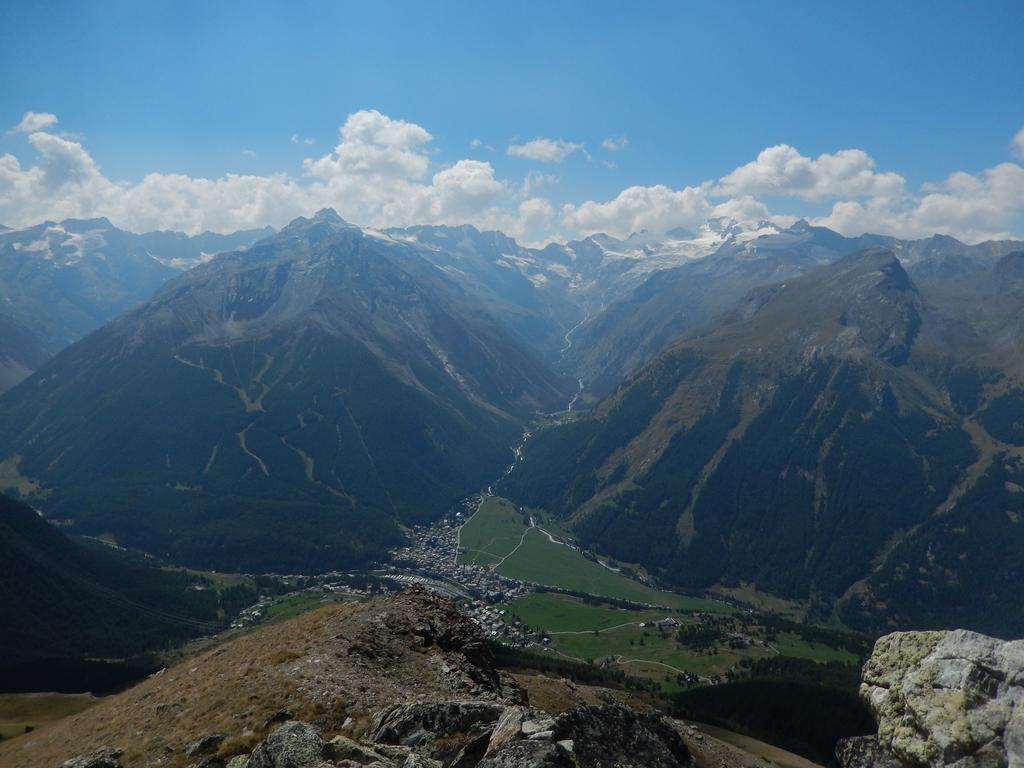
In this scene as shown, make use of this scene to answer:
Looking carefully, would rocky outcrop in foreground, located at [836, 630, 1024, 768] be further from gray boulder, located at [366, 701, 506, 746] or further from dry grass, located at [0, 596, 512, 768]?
dry grass, located at [0, 596, 512, 768]

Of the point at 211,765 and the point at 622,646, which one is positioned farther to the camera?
the point at 622,646

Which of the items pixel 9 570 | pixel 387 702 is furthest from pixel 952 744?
pixel 9 570

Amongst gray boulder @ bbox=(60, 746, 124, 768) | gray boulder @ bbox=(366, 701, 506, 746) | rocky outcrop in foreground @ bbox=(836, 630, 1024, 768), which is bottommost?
gray boulder @ bbox=(60, 746, 124, 768)

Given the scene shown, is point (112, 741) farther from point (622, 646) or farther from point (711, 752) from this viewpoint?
point (622, 646)

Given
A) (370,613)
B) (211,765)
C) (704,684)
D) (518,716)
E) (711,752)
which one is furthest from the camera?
(704,684)

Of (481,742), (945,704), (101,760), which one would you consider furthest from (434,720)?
(101,760)

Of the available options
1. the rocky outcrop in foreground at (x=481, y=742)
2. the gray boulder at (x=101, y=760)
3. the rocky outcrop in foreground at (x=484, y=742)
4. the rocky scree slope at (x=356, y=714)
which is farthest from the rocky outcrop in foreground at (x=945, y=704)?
the gray boulder at (x=101, y=760)

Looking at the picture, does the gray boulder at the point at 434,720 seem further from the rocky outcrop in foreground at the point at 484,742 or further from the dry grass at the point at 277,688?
the dry grass at the point at 277,688

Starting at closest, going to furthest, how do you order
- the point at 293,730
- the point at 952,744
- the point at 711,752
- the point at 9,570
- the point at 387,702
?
1. the point at 952,744
2. the point at 293,730
3. the point at 387,702
4. the point at 711,752
5. the point at 9,570

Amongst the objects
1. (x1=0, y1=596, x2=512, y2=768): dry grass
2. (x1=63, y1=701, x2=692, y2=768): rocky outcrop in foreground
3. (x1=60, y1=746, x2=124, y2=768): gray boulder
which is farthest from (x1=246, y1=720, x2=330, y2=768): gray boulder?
(x1=60, y1=746, x2=124, y2=768): gray boulder

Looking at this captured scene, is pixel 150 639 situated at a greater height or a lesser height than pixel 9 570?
lesser
